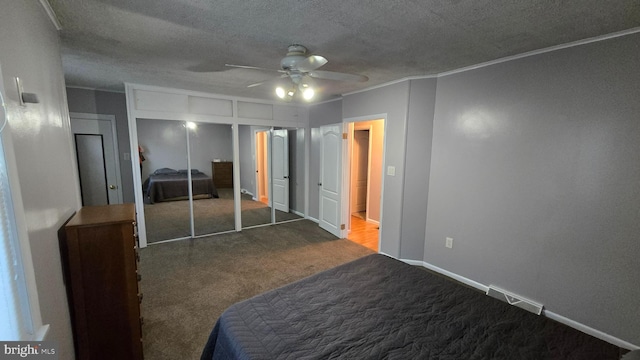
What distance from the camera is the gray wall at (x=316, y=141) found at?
15.0 feet

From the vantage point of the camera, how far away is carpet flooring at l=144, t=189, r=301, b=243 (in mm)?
4184

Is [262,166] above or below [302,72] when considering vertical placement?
below

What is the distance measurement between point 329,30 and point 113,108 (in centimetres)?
391

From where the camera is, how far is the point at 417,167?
3.21 meters

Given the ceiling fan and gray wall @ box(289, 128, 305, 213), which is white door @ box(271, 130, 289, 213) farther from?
the ceiling fan

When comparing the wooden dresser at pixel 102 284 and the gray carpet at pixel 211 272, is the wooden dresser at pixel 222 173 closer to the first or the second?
the gray carpet at pixel 211 272

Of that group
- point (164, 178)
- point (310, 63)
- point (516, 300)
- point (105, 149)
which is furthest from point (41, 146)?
point (516, 300)

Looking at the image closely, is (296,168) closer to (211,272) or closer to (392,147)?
(392,147)

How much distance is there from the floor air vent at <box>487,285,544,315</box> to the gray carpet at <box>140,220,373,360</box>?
5.32ft

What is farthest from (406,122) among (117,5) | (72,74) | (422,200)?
(72,74)

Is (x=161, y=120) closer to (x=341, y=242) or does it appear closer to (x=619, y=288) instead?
(x=341, y=242)

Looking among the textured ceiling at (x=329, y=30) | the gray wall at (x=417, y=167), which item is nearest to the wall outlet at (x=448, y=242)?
the gray wall at (x=417, y=167)

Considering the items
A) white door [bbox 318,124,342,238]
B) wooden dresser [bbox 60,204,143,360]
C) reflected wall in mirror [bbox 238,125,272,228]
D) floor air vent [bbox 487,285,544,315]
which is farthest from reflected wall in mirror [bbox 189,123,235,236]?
floor air vent [bbox 487,285,544,315]

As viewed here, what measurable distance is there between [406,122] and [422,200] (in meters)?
1.03
